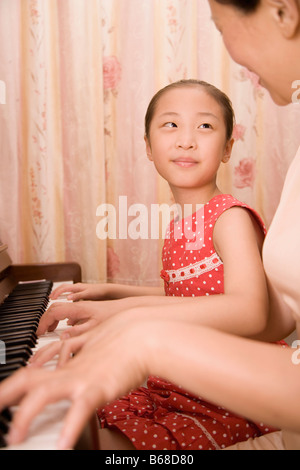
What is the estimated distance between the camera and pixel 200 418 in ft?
3.13

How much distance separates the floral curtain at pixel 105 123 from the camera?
75.8 inches

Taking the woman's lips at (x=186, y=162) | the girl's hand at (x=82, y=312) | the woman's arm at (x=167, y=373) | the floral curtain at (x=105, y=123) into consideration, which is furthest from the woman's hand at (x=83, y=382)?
→ the floral curtain at (x=105, y=123)

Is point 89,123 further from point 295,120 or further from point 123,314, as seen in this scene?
point 123,314

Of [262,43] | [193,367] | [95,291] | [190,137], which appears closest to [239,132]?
→ [190,137]

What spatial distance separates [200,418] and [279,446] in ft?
0.62

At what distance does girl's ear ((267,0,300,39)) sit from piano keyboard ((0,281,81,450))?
2.08ft

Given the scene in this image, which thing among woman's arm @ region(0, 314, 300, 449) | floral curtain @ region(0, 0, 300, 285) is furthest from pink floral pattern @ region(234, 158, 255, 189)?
woman's arm @ region(0, 314, 300, 449)

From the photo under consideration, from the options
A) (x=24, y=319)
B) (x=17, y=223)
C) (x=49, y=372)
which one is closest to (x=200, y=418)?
(x=24, y=319)

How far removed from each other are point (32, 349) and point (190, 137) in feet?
2.32

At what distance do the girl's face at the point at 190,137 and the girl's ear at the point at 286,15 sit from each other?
0.57 m

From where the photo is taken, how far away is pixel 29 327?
96 cm

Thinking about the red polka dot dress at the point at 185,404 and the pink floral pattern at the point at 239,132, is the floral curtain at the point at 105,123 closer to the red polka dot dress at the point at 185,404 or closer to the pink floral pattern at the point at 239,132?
the pink floral pattern at the point at 239,132

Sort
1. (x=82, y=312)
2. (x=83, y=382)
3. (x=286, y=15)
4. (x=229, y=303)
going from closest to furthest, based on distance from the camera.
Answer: (x=83, y=382), (x=286, y=15), (x=229, y=303), (x=82, y=312)

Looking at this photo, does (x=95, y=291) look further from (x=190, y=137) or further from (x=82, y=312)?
(x=190, y=137)
